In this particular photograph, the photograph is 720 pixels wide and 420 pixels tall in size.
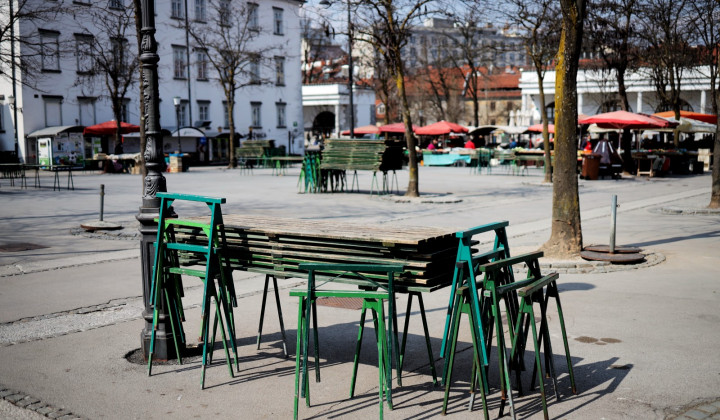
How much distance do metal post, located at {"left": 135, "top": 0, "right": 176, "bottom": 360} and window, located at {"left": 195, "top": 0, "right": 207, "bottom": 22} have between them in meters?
47.4

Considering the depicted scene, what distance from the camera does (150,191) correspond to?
6.50 metres

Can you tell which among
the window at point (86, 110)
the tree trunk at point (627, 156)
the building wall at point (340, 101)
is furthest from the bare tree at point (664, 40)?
the building wall at point (340, 101)

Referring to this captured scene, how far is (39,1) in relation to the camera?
131 ft

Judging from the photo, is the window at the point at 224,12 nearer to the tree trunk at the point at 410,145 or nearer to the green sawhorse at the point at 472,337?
the tree trunk at the point at 410,145

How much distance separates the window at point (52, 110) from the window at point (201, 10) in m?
12.5

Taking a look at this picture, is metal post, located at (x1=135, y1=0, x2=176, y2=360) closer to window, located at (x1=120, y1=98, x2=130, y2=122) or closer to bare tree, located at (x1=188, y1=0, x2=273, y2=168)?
bare tree, located at (x1=188, y1=0, x2=273, y2=168)

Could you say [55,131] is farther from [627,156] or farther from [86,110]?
[627,156]

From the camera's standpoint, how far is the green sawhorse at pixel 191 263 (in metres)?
5.62

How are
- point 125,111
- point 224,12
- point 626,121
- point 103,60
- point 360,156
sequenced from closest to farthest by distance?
point 360,156 → point 626,121 → point 103,60 → point 125,111 → point 224,12

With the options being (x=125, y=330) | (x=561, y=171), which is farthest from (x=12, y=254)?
(x=561, y=171)

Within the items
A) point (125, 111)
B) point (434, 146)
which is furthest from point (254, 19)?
point (434, 146)

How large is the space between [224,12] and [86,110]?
38.7ft

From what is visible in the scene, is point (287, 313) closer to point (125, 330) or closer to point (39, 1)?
point (125, 330)

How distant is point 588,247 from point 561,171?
1385mm
